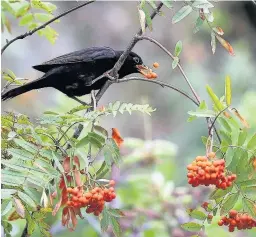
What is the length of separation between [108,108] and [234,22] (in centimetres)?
690

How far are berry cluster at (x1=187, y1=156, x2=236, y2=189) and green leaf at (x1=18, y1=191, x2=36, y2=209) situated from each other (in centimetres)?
→ 38

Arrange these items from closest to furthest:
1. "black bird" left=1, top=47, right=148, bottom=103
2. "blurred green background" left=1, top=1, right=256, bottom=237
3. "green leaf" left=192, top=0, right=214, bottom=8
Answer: "green leaf" left=192, top=0, right=214, bottom=8 → "black bird" left=1, top=47, right=148, bottom=103 → "blurred green background" left=1, top=1, right=256, bottom=237

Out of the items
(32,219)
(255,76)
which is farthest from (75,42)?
(32,219)

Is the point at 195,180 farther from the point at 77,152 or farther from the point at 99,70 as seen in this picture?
the point at 99,70

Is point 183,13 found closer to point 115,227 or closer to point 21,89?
point 115,227

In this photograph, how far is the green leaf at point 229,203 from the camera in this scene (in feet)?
5.54

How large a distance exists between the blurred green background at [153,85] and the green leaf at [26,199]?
67.9 inches

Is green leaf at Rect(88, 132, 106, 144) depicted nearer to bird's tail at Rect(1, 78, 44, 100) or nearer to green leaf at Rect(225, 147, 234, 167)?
green leaf at Rect(225, 147, 234, 167)

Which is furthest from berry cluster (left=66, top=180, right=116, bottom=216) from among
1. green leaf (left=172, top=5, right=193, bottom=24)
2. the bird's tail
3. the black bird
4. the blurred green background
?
the blurred green background

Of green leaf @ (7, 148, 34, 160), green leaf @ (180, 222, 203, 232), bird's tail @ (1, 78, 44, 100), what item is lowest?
green leaf @ (180, 222, 203, 232)

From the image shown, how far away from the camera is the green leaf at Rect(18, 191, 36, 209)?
1.52 m

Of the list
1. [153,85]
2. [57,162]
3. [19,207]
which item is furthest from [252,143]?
[153,85]

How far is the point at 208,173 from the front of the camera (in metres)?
1.56

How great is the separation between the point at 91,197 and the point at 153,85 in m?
6.16
